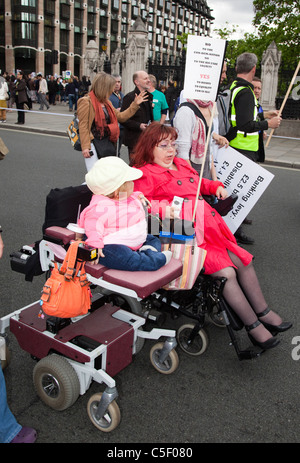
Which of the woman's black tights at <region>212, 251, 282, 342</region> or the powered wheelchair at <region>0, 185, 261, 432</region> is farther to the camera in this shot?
the woman's black tights at <region>212, 251, 282, 342</region>

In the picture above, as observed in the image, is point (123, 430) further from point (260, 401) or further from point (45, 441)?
point (260, 401)

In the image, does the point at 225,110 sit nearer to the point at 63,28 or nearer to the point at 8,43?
the point at 8,43

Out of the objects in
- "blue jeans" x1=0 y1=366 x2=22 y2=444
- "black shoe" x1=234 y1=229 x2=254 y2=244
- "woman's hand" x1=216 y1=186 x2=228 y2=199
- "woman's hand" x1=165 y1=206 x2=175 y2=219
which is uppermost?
"woman's hand" x1=216 y1=186 x2=228 y2=199

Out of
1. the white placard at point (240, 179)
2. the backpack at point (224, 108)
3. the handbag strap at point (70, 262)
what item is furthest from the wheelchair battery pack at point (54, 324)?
the backpack at point (224, 108)

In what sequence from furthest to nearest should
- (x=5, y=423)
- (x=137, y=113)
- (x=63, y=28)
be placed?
1. (x=63, y=28)
2. (x=137, y=113)
3. (x=5, y=423)

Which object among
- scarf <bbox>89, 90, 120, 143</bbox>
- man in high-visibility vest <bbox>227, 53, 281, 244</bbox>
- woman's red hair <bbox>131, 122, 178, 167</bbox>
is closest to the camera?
woman's red hair <bbox>131, 122, 178, 167</bbox>

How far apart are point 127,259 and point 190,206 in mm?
880

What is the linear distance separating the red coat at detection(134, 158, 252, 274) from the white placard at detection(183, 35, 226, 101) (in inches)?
23.5

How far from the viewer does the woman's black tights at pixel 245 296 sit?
2.73 m

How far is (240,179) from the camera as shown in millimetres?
4129

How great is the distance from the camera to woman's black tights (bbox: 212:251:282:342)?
2.73 m

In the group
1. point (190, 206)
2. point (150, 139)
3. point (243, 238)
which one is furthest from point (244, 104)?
point (190, 206)

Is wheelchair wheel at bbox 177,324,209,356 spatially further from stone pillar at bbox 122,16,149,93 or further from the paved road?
stone pillar at bbox 122,16,149,93

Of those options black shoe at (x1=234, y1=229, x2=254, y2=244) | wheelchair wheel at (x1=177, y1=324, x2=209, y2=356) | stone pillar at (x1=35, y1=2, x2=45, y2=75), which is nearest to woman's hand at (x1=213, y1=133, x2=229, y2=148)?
black shoe at (x1=234, y1=229, x2=254, y2=244)
